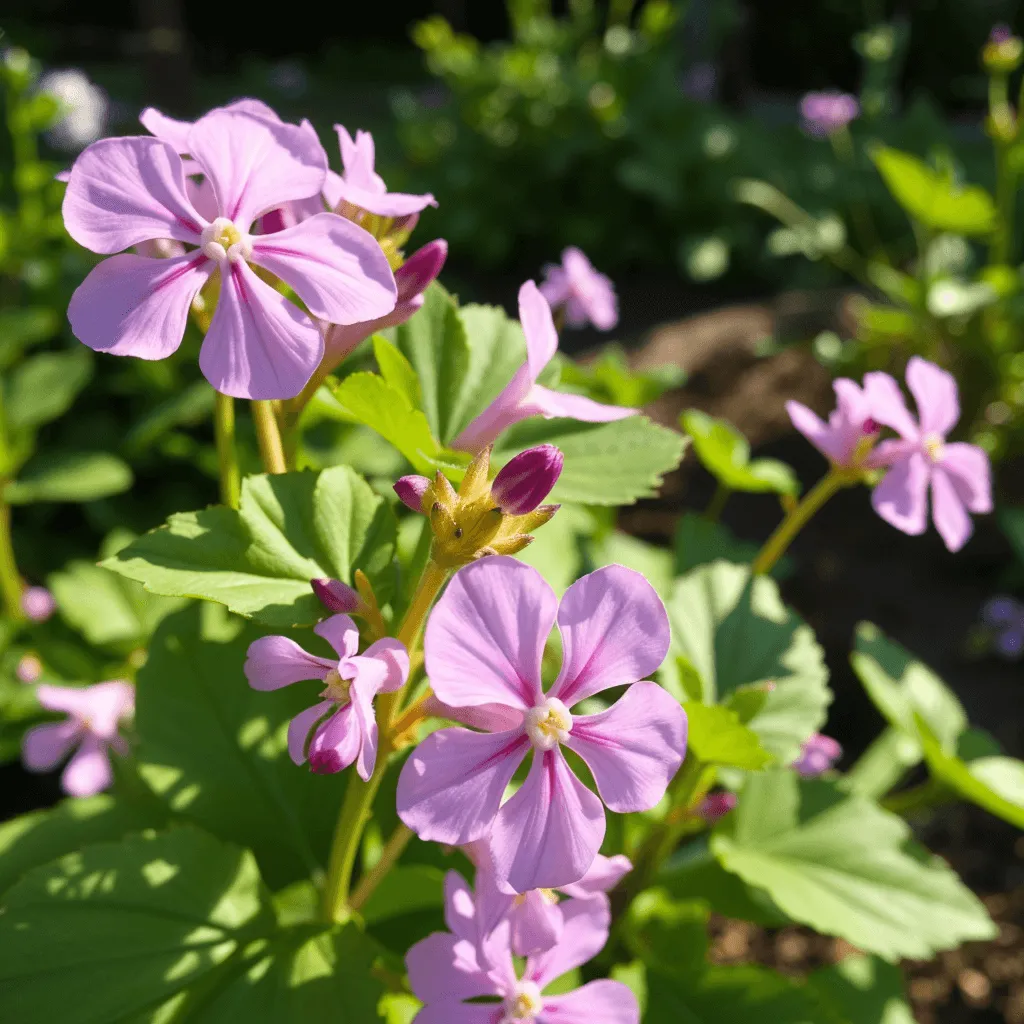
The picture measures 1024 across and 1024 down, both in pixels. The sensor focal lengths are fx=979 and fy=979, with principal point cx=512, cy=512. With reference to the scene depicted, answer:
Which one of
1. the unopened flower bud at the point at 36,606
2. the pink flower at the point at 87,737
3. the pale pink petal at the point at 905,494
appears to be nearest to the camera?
the pale pink petal at the point at 905,494

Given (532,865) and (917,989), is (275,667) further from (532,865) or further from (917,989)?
(917,989)

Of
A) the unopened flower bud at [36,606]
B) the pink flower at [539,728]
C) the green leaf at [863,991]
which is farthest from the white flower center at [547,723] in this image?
the unopened flower bud at [36,606]

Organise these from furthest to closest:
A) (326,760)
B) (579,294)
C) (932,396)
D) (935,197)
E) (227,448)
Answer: (935,197) < (579,294) < (932,396) < (227,448) < (326,760)

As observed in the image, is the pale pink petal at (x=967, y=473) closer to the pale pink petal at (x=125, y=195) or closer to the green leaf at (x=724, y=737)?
the green leaf at (x=724, y=737)

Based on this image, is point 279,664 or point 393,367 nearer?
point 279,664

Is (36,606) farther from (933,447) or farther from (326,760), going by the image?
(933,447)

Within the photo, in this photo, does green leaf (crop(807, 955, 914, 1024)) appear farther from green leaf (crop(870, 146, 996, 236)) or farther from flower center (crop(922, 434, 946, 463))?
green leaf (crop(870, 146, 996, 236))

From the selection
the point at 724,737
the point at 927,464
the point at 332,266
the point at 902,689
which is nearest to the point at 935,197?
the point at 902,689

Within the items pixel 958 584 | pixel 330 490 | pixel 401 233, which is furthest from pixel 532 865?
pixel 958 584
